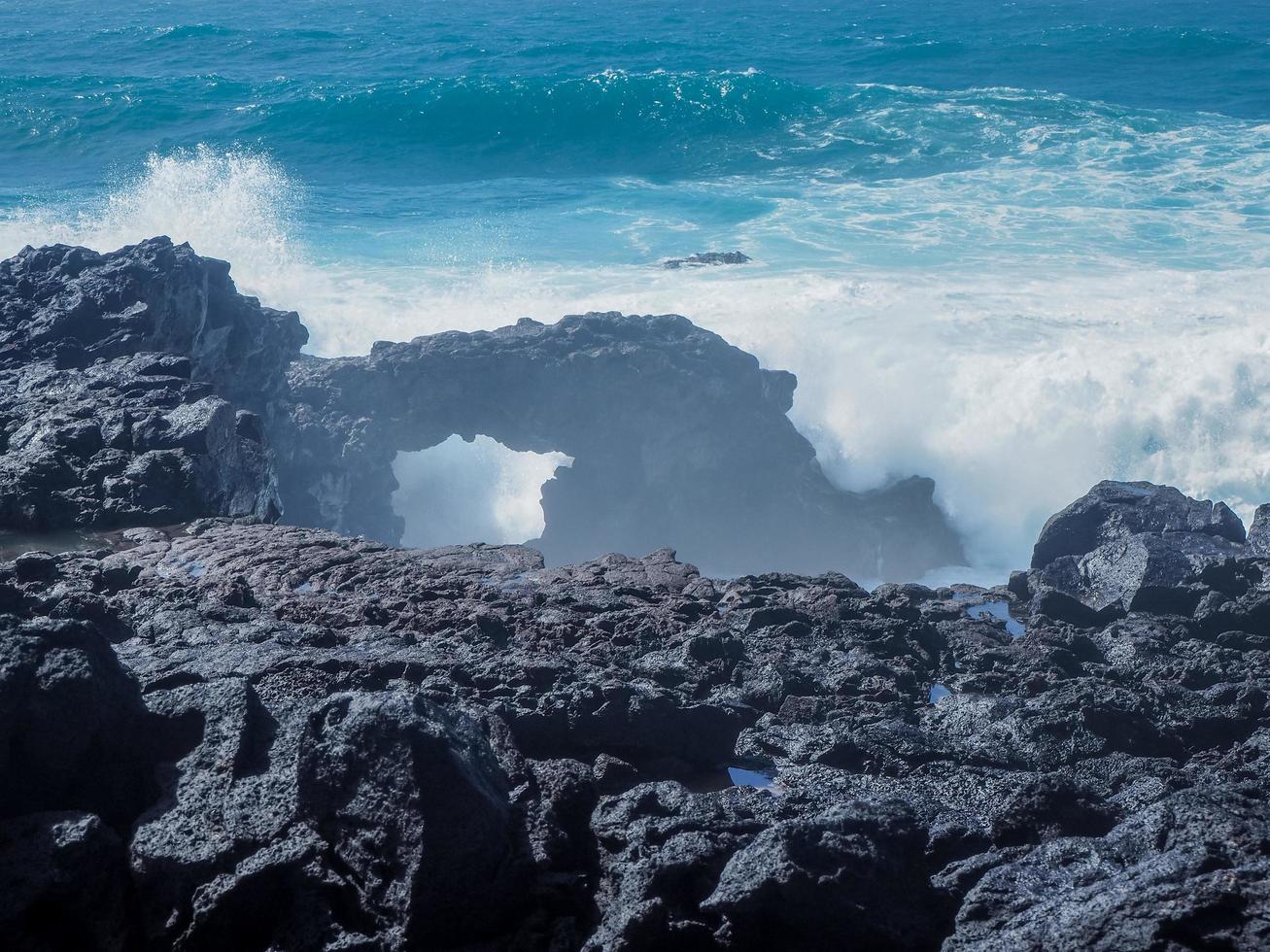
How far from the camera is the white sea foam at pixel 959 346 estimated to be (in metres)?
15.8

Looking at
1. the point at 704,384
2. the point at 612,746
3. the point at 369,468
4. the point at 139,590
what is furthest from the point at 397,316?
the point at 612,746

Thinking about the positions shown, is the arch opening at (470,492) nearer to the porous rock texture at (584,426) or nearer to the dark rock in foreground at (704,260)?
the porous rock texture at (584,426)

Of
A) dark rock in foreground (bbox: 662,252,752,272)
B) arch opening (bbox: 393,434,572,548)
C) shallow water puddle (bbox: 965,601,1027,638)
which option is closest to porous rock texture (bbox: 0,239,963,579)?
arch opening (bbox: 393,434,572,548)

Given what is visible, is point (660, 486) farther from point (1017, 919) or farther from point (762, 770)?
point (1017, 919)

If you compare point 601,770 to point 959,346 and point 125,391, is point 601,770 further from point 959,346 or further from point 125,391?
point 959,346

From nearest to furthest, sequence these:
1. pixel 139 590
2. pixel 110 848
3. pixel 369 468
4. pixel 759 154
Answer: pixel 110 848 < pixel 139 590 < pixel 369 468 < pixel 759 154

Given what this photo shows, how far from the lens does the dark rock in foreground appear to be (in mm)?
21312

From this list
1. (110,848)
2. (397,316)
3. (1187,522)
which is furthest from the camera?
(397,316)

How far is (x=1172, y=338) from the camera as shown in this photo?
682 inches

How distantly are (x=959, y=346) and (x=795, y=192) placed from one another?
9515mm

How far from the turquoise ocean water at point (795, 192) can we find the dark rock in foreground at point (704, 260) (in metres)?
0.41

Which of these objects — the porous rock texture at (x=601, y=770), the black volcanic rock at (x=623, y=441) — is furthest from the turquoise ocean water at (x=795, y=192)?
the porous rock texture at (x=601, y=770)

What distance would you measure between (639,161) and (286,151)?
29.6 feet

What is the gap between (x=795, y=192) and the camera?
25.9 metres
